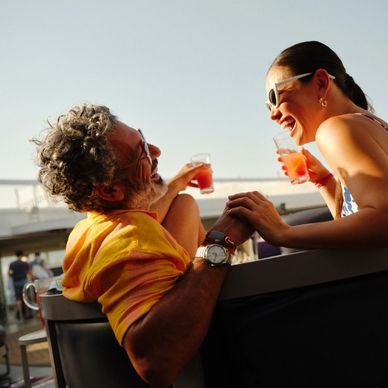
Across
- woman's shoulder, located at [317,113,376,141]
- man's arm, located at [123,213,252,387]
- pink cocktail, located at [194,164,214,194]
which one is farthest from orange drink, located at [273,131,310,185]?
man's arm, located at [123,213,252,387]

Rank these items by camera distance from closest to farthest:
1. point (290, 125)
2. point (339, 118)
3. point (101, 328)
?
point (101, 328) → point (339, 118) → point (290, 125)

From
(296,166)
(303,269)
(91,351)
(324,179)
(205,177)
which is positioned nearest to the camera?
(303,269)

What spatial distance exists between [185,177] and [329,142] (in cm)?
107

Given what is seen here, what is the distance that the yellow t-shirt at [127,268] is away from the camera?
2.90 feet

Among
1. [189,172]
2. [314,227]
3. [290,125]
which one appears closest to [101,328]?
[314,227]

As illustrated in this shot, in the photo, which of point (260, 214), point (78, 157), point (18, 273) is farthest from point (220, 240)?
point (18, 273)

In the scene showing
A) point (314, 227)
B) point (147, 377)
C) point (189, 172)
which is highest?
point (189, 172)

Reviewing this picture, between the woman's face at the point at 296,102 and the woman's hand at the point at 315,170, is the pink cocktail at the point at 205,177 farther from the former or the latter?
the woman's face at the point at 296,102

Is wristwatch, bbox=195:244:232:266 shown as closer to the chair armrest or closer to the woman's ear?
the chair armrest

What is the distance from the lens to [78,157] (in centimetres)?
111

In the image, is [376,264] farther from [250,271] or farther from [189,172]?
[189,172]

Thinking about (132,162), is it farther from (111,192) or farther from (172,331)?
(172,331)

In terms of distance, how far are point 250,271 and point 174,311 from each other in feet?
0.56

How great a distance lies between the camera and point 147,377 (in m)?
0.86
